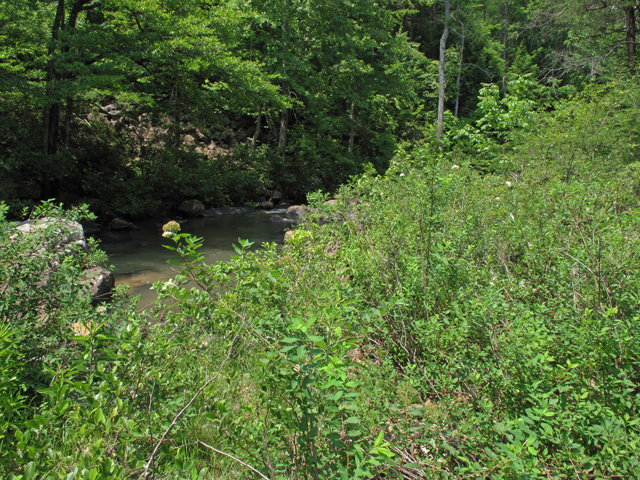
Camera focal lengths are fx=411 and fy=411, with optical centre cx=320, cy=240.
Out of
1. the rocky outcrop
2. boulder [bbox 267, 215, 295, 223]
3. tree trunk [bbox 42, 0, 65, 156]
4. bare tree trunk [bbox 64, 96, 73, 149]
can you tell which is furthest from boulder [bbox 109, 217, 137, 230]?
boulder [bbox 267, 215, 295, 223]

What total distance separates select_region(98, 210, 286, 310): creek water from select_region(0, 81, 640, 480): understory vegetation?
348 centimetres

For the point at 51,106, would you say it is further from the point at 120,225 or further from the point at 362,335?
the point at 362,335

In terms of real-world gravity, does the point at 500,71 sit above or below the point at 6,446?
above

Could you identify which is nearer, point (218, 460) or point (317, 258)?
point (218, 460)

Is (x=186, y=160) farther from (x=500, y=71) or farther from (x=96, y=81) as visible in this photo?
(x=500, y=71)

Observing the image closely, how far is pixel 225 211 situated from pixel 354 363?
15525 millimetres

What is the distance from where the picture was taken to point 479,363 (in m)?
2.33

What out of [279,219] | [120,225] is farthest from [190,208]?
[279,219]

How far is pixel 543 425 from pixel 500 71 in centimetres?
3747

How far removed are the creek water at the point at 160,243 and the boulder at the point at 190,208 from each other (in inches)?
22.9

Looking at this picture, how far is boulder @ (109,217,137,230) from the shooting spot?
12.5m

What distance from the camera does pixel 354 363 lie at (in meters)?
1.67

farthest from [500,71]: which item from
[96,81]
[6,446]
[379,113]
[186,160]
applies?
[6,446]

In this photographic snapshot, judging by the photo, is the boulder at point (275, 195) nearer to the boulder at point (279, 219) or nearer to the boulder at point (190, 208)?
the boulder at point (279, 219)
